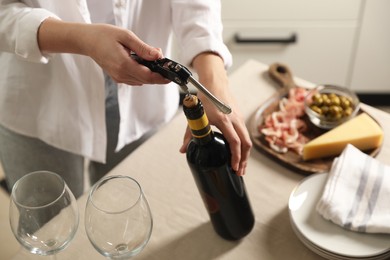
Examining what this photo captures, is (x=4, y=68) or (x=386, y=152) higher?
(x=4, y=68)

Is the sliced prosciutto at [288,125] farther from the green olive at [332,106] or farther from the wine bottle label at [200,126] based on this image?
the wine bottle label at [200,126]

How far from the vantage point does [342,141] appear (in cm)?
99

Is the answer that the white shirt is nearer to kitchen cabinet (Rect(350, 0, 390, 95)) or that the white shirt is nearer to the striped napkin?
the striped napkin

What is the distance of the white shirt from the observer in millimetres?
977

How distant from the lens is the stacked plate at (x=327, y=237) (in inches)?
30.1

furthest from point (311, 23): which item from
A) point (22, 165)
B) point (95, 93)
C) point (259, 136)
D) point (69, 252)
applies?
point (69, 252)

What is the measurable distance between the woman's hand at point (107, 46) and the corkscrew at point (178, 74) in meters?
0.01

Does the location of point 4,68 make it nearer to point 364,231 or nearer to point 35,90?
point 35,90

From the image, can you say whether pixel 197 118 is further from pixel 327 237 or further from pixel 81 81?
pixel 81 81

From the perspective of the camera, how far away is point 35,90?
1.06 metres

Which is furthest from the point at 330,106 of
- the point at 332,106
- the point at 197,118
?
the point at 197,118

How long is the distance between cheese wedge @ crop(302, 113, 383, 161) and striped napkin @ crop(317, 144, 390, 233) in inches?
3.1

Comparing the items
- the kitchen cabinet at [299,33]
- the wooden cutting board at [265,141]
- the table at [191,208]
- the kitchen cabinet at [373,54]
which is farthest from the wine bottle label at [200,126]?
the kitchen cabinet at [373,54]

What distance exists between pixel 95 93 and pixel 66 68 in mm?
81
